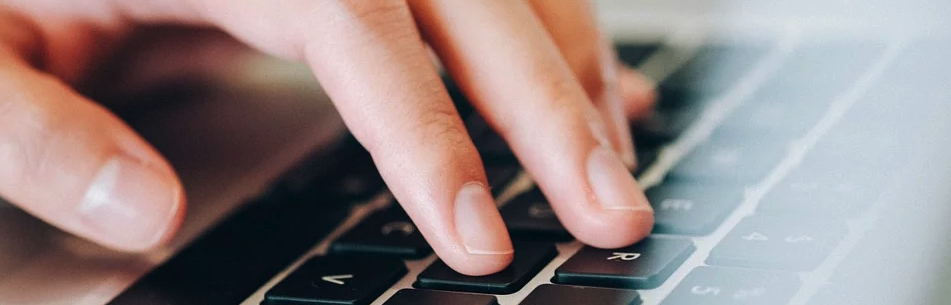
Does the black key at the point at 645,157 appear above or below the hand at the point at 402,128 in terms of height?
below

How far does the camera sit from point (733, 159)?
1.88ft

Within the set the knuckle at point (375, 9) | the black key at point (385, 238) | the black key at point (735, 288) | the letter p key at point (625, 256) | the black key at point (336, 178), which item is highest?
the knuckle at point (375, 9)

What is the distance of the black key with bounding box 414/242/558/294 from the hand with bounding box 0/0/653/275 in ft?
0.04

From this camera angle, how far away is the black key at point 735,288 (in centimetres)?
41

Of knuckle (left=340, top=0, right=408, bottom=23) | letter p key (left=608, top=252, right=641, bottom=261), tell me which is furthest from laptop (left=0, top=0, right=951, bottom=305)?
knuckle (left=340, top=0, right=408, bottom=23)

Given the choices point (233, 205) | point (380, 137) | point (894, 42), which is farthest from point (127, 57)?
point (894, 42)

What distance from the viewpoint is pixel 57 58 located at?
696 mm

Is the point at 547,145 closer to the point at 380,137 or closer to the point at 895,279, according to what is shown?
the point at 380,137

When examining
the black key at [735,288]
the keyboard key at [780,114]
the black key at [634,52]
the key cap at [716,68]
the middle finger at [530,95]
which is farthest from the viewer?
the black key at [634,52]

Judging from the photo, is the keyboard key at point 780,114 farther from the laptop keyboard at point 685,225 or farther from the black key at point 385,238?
the black key at point 385,238

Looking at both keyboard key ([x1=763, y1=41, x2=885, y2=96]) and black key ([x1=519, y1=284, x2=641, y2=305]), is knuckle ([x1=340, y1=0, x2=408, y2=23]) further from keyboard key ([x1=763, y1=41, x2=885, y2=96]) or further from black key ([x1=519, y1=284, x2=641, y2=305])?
keyboard key ([x1=763, y1=41, x2=885, y2=96])

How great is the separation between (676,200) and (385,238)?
0.15 meters

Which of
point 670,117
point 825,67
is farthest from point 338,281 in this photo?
point 825,67

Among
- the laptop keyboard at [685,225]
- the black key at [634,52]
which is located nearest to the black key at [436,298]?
the laptop keyboard at [685,225]
